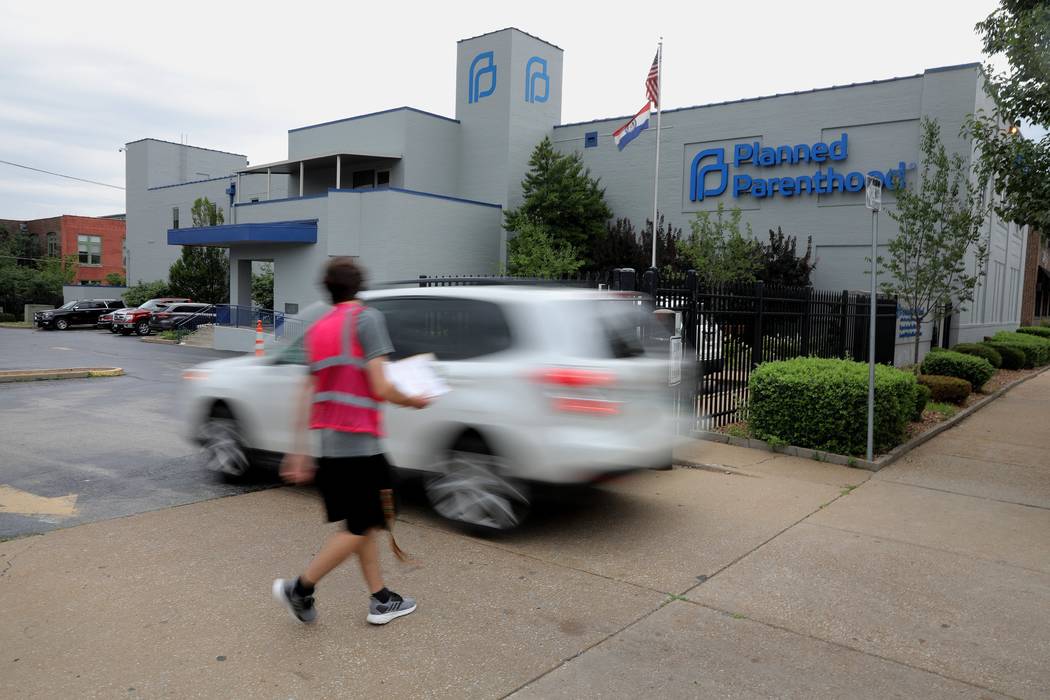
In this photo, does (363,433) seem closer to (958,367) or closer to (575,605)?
(575,605)

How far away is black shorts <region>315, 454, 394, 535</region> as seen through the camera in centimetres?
403

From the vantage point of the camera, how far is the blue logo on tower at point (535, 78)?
30.1 meters

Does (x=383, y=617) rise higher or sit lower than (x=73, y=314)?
lower

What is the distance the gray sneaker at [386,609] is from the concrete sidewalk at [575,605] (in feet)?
0.25

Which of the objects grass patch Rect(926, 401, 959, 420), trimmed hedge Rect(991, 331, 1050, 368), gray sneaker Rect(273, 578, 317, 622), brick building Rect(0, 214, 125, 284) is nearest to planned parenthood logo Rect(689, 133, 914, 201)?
trimmed hedge Rect(991, 331, 1050, 368)

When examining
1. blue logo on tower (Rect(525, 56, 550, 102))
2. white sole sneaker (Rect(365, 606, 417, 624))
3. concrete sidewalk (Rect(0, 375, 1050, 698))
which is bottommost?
concrete sidewalk (Rect(0, 375, 1050, 698))

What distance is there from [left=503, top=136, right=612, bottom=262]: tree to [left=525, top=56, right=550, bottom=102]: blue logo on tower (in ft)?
8.34

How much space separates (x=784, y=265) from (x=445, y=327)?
2038 cm

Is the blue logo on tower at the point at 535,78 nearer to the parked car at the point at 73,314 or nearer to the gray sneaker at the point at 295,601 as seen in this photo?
the parked car at the point at 73,314

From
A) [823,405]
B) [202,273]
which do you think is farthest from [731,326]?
[202,273]

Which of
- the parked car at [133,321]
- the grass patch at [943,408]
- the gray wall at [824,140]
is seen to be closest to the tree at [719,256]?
the gray wall at [824,140]

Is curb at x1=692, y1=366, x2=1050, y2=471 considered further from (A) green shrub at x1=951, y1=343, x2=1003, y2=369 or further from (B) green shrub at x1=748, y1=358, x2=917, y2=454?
(A) green shrub at x1=951, y1=343, x2=1003, y2=369

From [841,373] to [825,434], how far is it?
75 centimetres

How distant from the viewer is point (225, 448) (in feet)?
23.5
